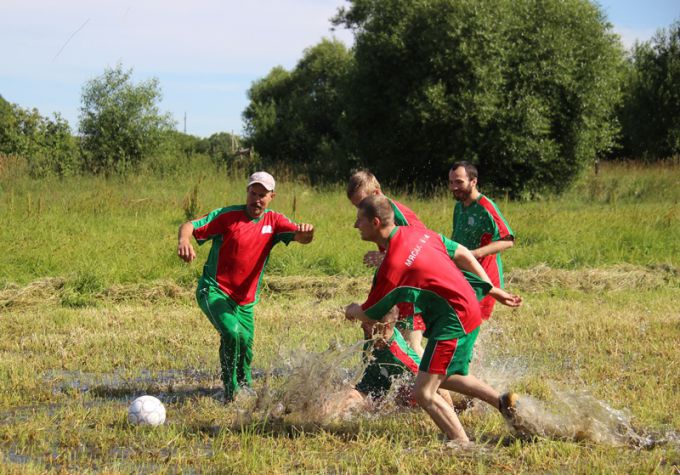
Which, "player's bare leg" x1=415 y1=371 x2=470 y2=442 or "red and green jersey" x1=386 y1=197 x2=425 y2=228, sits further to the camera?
"red and green jersey" x1=386 y1=197 x2=425 y2=228

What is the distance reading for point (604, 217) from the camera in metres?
17.5

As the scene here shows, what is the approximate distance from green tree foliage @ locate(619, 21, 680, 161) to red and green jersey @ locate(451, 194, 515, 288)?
88.3 feet

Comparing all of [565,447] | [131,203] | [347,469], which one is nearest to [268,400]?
[347,469]

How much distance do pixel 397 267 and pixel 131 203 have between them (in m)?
12.2

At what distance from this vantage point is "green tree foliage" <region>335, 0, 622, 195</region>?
23.9 m

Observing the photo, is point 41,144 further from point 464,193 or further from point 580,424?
point 580,424

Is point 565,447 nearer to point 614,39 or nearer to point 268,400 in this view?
point 268,400

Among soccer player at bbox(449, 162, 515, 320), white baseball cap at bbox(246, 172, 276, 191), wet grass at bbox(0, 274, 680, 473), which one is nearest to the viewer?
wet grass at bbox(0, 274, 680, 473)

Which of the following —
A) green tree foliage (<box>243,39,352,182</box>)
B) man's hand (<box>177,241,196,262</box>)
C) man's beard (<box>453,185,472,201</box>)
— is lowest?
man's hand (<box>177,241,196,262</box>)

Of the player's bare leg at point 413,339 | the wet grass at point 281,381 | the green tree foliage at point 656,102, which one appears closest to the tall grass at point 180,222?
the wet grass at point 281,381

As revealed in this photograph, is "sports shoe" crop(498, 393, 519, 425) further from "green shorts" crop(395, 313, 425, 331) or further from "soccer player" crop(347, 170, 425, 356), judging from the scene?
"green shorts" crop(395, 313, 425, 331)

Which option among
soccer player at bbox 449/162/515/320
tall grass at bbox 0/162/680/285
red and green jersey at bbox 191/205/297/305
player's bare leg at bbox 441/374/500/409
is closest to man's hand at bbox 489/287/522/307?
player's bare leg at bbox 441/374/500/409

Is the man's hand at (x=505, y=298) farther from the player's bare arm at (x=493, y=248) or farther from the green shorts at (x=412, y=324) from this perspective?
the player's bare arm at (x=493, y=248)

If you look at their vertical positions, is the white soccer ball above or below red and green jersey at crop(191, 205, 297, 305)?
below
